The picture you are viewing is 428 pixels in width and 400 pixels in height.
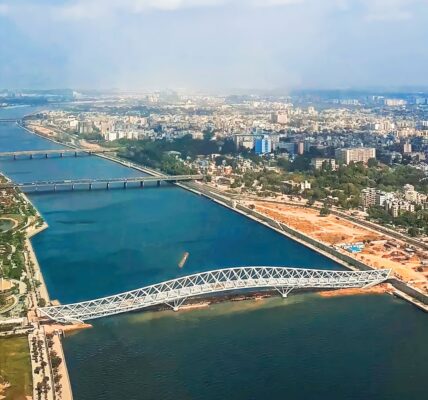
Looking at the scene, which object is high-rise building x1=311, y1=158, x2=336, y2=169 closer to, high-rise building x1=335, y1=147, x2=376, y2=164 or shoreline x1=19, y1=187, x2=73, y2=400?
high-rise building x1=335, y1=147, x2=376, y2=164

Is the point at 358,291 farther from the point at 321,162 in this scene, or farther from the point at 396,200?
the point at 321,162

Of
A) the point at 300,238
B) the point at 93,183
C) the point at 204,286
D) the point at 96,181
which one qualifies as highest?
the point at 204,286

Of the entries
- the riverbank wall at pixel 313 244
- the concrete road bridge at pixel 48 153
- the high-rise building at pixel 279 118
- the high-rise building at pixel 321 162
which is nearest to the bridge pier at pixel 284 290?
the riverbank wall at pixel 313 244

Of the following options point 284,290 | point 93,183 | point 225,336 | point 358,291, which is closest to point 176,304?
point 225,336

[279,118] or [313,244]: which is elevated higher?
[279,118]

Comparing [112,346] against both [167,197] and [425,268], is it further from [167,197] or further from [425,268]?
[167,197]

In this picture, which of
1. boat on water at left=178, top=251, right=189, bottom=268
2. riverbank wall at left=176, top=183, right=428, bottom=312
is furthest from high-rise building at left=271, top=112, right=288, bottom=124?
boat on water at left=178, top=251, right=189, bottom=268
